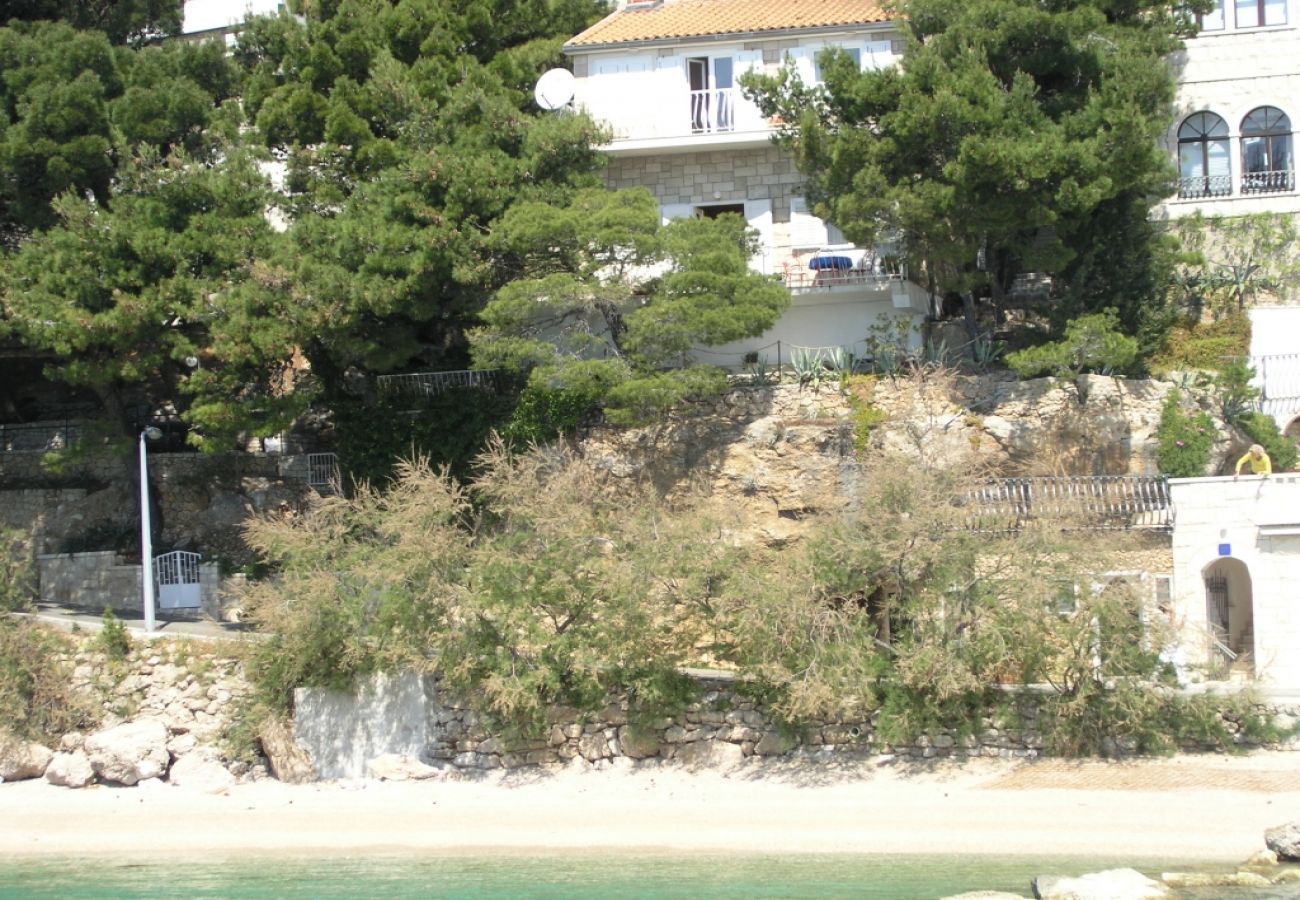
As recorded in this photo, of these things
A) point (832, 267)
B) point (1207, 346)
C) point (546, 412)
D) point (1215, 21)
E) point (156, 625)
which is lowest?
Result: point (156, 625)

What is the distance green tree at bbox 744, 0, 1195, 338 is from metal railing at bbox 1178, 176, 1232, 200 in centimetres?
261

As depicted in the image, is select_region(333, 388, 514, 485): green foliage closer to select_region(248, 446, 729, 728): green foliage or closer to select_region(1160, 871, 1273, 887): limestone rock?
select_region(248, 446, 729, 728): green foliage

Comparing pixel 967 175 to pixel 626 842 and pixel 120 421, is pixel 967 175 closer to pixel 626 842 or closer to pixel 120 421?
pixel 626 842

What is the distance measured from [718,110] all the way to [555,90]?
3573 mm

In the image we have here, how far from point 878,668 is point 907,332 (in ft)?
30.5

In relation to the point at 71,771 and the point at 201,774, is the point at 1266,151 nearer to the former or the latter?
the point at 201,774

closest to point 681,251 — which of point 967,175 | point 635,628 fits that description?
point 967,175

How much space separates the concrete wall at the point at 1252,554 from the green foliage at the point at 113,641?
18109 millimetres

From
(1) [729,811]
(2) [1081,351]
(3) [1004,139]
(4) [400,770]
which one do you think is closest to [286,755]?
(4) [400,770]

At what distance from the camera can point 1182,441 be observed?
86.0 feet

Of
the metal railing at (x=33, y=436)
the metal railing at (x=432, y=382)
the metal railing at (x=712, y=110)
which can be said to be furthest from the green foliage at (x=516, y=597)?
the metal railing at (x=33, y=436)

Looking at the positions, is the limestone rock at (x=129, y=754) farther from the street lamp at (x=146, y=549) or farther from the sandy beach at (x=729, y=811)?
the street lamp at (x=146, y=549)

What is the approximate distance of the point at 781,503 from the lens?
26.8m

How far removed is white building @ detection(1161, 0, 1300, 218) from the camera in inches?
1194
